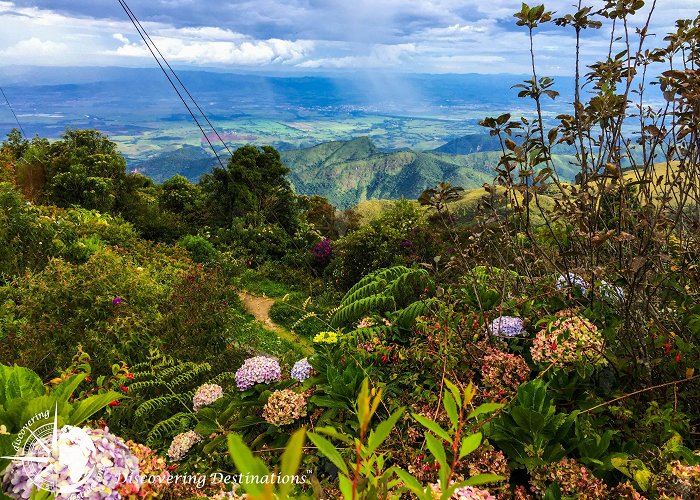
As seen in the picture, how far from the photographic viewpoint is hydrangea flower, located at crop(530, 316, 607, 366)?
1.92 m

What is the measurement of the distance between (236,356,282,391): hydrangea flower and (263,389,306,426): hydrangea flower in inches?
13.5

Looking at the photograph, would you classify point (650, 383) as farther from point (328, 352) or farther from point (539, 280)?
point (328, 352)

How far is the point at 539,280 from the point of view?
2.67 metres

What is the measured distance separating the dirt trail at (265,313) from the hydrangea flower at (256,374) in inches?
226

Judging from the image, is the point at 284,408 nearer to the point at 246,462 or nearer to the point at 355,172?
the point at 246,462

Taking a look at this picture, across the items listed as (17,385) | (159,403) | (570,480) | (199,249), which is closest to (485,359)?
(570,480)

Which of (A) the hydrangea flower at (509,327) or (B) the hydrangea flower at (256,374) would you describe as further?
(B) the hydrangea flower at (256,374)

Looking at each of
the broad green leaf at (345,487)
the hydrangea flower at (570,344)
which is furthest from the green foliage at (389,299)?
the broad green leaf at (345,487)

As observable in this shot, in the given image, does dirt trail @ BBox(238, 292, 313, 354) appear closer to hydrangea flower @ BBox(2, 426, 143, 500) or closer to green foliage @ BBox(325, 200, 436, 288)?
green foliage @ BBox(325, 200, 436, 288)

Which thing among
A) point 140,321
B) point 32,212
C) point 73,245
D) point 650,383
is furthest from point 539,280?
point 32,212

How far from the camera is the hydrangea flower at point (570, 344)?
192cm

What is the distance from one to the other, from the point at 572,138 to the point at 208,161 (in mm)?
180371

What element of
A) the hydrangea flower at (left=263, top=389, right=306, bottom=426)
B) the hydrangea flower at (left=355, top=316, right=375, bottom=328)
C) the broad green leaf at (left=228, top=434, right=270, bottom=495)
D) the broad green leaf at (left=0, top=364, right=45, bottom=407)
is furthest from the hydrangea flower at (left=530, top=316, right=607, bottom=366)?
the broad green leaf at (left=0, top=364, right=45, bottom=407)

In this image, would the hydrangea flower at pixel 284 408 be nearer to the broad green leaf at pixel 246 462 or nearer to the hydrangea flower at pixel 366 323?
the hydrangea flower at pixel 366 323
